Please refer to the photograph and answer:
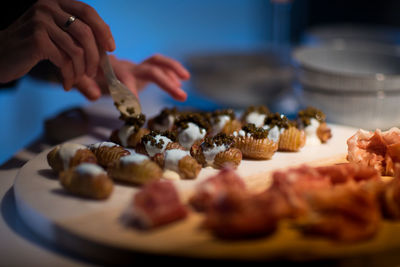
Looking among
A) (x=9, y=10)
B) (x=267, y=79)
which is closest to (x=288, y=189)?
(x=9, y=10)

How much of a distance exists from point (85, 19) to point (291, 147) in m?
0.75

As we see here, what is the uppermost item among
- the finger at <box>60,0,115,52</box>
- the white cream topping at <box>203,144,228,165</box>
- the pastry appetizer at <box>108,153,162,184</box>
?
the finger at <box>60,0,115,52</box>

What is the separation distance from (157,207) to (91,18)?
0.66 meters

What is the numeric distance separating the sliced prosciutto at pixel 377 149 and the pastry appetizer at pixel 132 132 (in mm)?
656

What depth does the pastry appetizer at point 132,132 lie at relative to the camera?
4.76 feet

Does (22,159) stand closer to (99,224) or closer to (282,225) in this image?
(99,224)

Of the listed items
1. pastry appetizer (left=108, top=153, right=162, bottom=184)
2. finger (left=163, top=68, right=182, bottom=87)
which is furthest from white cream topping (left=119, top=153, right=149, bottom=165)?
finger (left=163, top=68, right=182, bottom=87)

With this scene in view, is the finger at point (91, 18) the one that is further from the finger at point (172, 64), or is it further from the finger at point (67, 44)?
the finger at point (172, 64)

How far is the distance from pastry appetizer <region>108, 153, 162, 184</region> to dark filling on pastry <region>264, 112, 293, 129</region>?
1.56ft

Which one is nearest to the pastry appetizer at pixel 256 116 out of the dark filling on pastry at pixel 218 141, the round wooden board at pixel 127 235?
the dark filling on pastry at pixel 218 141

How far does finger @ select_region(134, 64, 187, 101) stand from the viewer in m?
1.68

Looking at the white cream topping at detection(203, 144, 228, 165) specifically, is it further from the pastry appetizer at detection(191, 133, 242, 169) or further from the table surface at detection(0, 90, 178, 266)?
the table surface at detection(0, 90, 178, 266)

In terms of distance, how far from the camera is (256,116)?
1584mm

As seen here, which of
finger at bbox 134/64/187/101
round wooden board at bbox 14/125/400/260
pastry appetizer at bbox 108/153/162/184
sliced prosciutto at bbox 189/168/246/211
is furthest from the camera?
finger at bbox 134/64/187/101
